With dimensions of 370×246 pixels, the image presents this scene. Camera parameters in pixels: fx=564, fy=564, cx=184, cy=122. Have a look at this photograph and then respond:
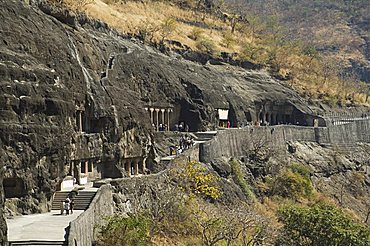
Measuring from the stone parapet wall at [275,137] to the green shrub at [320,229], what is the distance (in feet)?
43.4

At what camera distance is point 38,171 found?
2538cm

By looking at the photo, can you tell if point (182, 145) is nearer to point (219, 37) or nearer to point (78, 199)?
point (78, 199)

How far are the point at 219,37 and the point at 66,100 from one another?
6689 centimetres

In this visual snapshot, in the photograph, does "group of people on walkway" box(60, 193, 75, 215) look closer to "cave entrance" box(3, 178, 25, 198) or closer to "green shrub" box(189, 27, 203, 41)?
"cave entrance" box(3, 178, 25, 198)

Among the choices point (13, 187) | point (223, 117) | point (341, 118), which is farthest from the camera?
point (341, 118)

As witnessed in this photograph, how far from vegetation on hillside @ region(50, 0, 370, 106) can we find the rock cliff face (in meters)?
19.7

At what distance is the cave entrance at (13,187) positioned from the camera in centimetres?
2438

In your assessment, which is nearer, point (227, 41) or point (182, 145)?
point (182, 145)

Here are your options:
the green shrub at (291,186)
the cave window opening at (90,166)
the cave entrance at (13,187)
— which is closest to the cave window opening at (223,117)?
the green shrub at (291,186)

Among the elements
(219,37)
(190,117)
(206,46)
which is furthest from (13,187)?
(219,37)

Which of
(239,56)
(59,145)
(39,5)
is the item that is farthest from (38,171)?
(239,56)

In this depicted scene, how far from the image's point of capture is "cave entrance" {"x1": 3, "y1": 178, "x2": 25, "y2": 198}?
24375mm

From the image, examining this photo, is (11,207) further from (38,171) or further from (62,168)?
(62,168)

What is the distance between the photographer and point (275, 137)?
54.4 metres
